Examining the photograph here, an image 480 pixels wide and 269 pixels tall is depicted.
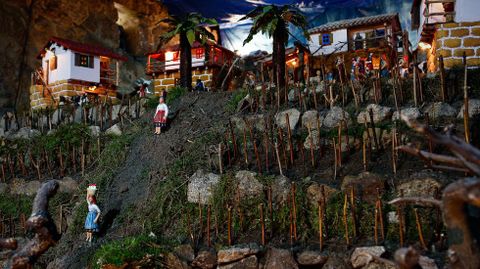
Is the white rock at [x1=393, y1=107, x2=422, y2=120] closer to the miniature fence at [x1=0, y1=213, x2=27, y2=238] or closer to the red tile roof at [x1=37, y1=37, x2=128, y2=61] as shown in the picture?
the miniature fence at [x1=0, y1=213, x2=27, y2=238]

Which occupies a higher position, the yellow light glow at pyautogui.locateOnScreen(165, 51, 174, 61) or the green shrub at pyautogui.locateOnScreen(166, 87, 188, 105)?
the yellow light glow at pyautogui.locateOnScreen(165, 51, 174, 61)

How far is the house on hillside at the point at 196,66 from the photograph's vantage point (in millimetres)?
30406

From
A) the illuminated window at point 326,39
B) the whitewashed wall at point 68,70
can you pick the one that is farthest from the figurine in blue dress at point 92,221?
the illuminated window at point 326,39

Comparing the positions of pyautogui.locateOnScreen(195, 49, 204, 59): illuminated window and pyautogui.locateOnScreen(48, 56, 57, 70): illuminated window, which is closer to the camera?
pyautogui.locateOnScreen(48, 56, 57, 70): illuminated window

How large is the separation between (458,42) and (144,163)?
1300 centimetres

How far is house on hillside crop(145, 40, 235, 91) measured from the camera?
99.8 feet

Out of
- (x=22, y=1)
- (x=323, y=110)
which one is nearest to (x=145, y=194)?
(x=323, y=110)

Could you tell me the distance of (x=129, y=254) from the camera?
35.2 ft

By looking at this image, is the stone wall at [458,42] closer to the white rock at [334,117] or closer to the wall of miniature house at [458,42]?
the wall of miniature house at [458,42]

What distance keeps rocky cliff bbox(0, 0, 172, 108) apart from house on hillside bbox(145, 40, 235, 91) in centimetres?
272

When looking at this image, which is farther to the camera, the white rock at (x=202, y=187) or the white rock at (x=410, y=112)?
the white rock at (x=410, y=112)

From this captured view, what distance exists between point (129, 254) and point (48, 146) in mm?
9864

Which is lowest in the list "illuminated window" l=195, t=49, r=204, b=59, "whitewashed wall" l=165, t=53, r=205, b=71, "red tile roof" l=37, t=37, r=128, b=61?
"whitewashed wall" l=165, t=53, r=205, b=71

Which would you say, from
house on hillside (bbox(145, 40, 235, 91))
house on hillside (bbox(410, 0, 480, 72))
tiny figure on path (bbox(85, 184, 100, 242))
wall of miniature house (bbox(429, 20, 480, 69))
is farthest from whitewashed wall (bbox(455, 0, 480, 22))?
tiny figure on path (bbox(85, 184, 100, 242))
